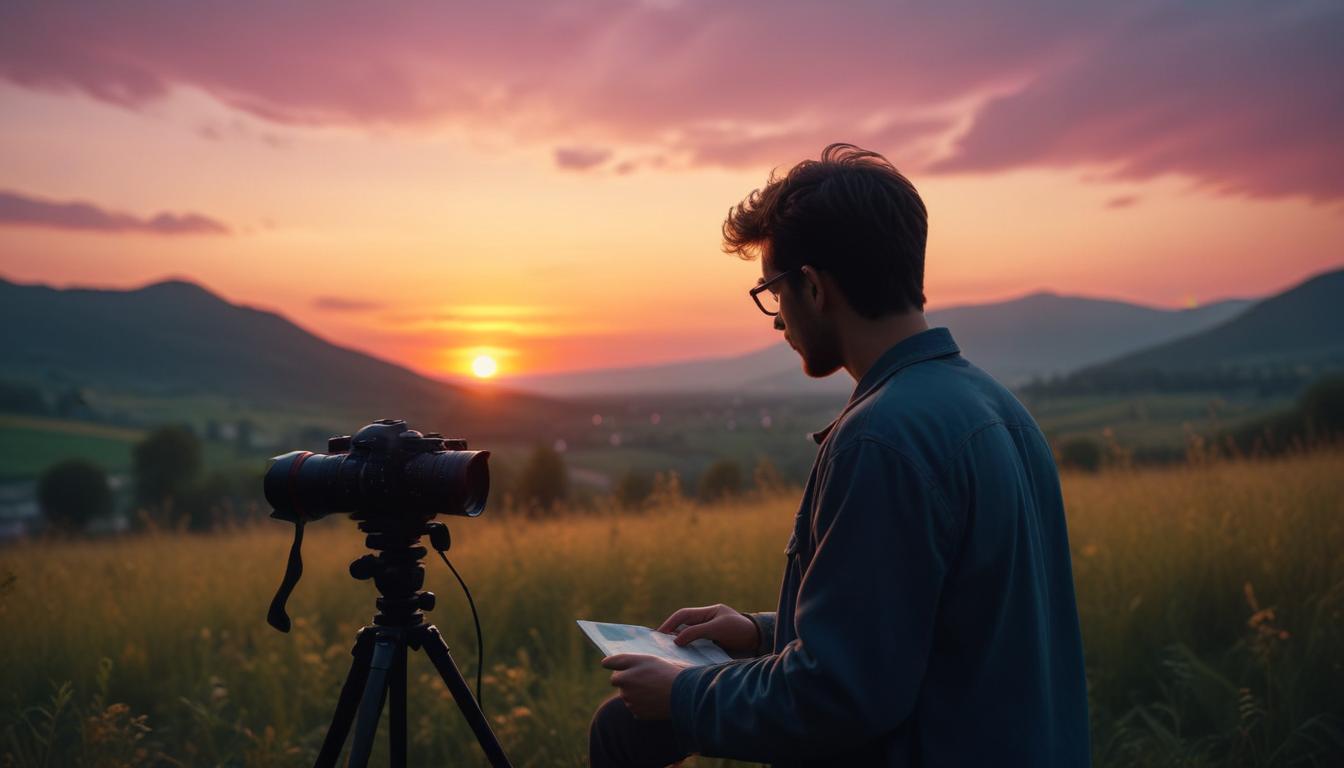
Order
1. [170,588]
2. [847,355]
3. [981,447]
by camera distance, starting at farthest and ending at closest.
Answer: [170,588], [847,355], [981,447]

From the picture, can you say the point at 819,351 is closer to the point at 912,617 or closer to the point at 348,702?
the point at 912,617

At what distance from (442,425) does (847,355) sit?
375 feet

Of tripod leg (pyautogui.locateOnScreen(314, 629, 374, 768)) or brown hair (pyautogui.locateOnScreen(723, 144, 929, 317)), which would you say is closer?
brown hair (pyautogui.locateOnScreen(723, 144, 929, 317))

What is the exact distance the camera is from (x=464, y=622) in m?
5.03

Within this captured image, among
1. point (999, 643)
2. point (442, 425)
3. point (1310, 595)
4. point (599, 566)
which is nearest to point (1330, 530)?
point (1310, 595)

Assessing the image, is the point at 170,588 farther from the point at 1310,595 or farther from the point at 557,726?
the point at 1310,595

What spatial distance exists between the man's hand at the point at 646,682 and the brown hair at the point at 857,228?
2.78 ft

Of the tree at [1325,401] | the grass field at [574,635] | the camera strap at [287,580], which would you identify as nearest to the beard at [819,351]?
the camera strap at [287,580]

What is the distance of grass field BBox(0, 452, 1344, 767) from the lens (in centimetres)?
354

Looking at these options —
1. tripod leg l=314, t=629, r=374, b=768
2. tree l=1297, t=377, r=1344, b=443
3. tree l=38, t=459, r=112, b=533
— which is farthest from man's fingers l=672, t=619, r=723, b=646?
tree l=38, t=459, r=112, b=533

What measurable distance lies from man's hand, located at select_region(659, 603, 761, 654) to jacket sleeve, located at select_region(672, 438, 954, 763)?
604 millimetres

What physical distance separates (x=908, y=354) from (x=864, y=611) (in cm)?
55

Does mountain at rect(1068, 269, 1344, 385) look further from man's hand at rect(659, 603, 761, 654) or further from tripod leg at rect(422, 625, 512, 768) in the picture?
tripod leg at rect(422, 625, 512, 768)

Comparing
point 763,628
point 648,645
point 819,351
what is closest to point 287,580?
point 648,645
